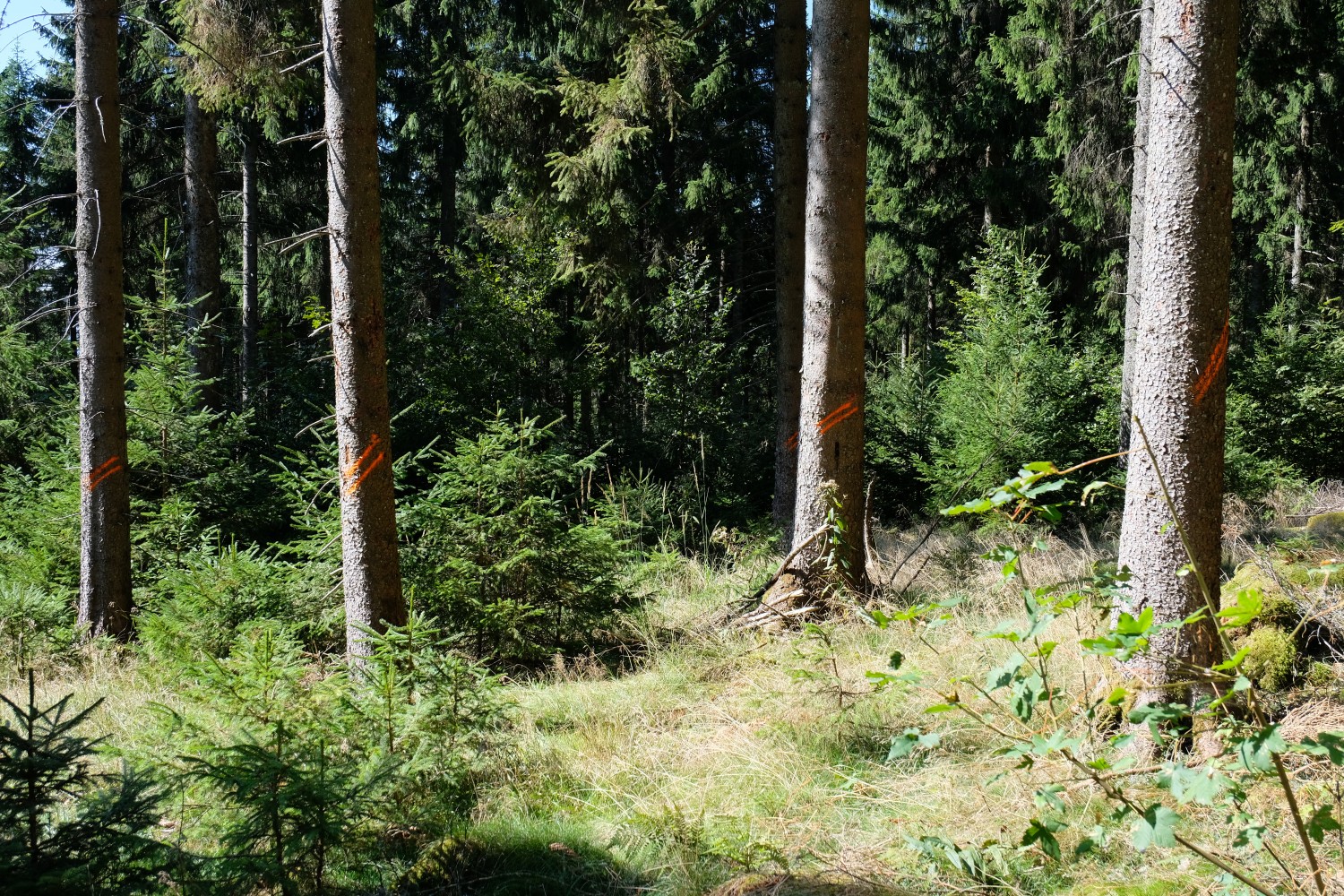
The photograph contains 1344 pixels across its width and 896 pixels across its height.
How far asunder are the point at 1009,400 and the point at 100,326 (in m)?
9.69

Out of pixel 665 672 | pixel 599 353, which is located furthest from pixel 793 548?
pixel 599 353

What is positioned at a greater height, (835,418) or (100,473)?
(835,418)

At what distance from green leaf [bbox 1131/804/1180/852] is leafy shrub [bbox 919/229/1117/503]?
29.1 ft

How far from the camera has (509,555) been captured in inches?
261

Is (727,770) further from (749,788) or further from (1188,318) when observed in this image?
(1188,318)

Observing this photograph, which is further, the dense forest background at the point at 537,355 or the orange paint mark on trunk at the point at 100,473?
the orange paint mark on trunk at the point at 100,473

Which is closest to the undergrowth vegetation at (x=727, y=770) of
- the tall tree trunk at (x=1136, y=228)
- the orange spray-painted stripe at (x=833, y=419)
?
the orange spray-painted stripe at (x=833, y=419)

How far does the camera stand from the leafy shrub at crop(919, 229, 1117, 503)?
11172mm

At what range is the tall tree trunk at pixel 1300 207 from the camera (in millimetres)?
18297

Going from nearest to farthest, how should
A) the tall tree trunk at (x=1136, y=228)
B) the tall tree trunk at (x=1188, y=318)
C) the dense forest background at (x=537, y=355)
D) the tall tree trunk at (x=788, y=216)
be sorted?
the tall tree trunk at (x=1188, y=318)
the dense forest background at (x=537, y=355)
the tall tree trunk at (x=788, y=216)
the tall tree trunk at (x=1136, y=228)

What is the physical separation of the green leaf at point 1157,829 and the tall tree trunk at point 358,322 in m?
4.47

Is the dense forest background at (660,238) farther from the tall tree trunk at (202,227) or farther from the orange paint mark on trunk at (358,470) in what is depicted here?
the orange paint mark on trunk at (358,470)

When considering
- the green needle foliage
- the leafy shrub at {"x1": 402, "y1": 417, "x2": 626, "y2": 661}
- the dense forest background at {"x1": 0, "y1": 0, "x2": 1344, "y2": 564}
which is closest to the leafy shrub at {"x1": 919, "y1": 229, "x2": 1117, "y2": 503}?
the dense forest background at {"x1": 0, "y1": 0, "x2": 1344, "y2": 564}

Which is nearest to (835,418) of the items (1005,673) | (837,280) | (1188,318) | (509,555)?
(837,280)
